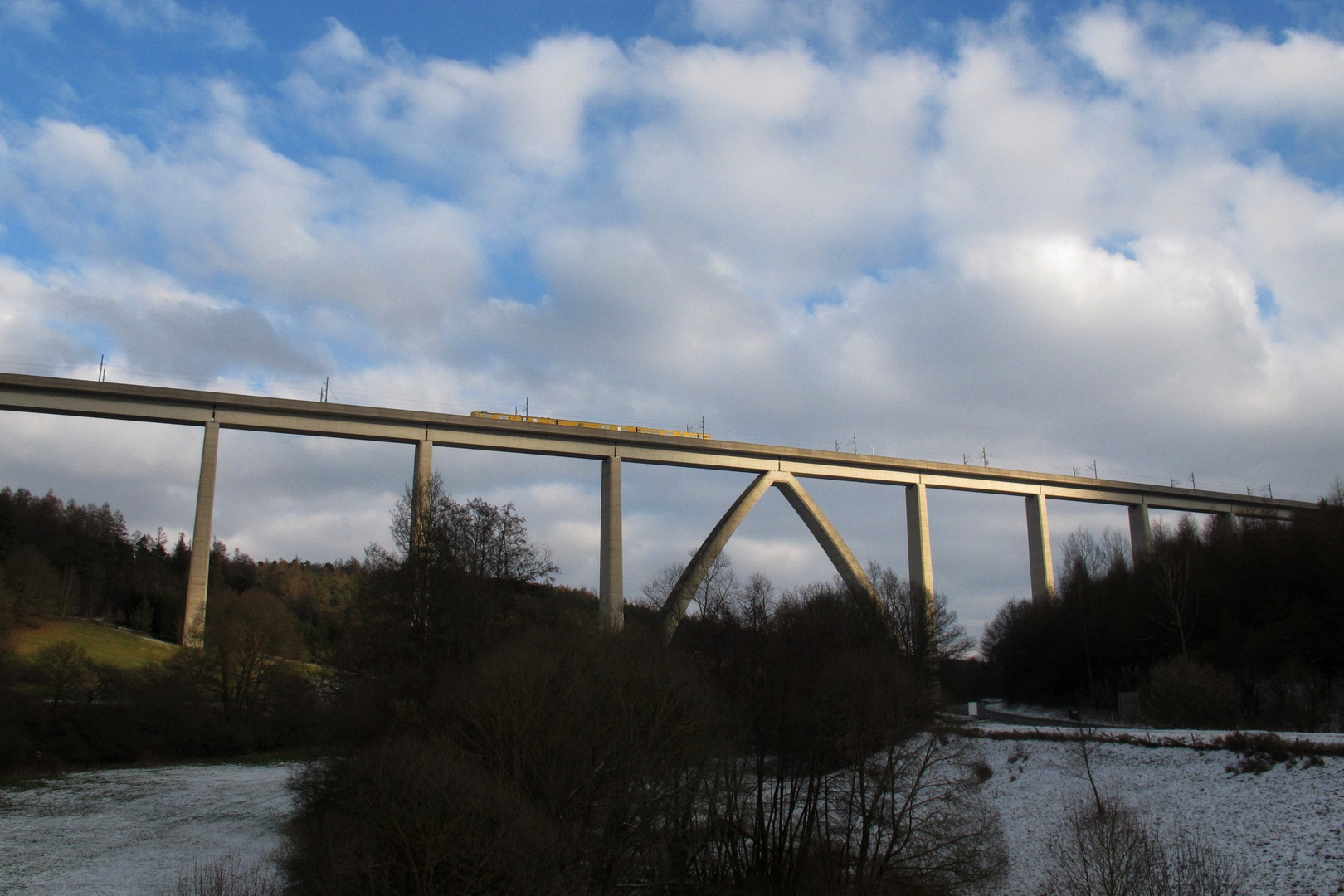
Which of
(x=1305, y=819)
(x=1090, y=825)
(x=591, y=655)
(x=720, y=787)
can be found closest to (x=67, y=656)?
(x=591, y=655)

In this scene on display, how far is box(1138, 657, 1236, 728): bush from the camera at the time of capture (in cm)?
2762

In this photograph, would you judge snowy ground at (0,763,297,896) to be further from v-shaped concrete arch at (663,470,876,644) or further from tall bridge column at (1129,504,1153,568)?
tall bridge column at (1129,504,1153,568)

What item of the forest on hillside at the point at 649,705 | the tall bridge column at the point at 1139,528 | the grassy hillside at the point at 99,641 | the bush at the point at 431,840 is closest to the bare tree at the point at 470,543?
the forest on hillside at the point at 649,705

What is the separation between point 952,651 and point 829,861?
73.2 feet

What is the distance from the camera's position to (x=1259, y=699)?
108 ft

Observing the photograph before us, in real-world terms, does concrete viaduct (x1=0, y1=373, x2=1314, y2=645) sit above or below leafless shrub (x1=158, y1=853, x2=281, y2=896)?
above

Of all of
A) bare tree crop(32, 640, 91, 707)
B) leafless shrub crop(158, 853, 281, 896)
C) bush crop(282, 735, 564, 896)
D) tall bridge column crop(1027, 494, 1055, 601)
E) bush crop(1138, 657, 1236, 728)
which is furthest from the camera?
tall bridge column crop(1027, 494, 1055, 601)

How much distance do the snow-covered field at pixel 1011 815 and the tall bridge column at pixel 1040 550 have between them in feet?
82.7

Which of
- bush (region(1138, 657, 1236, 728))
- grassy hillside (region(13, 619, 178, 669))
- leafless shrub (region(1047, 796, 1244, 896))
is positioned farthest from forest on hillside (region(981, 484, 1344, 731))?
grassy hillside (region(13, 619, 178, 669))

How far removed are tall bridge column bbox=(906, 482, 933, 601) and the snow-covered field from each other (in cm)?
2005

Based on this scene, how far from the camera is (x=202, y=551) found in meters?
36.5

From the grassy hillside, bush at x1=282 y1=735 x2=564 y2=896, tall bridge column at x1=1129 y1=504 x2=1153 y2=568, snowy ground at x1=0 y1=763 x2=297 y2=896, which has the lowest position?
snowy ground at x1=0 y1=763 x2=297 y2=896

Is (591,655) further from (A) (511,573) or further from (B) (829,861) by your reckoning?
(B) (829,861)

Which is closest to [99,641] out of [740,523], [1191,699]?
[740,523]
